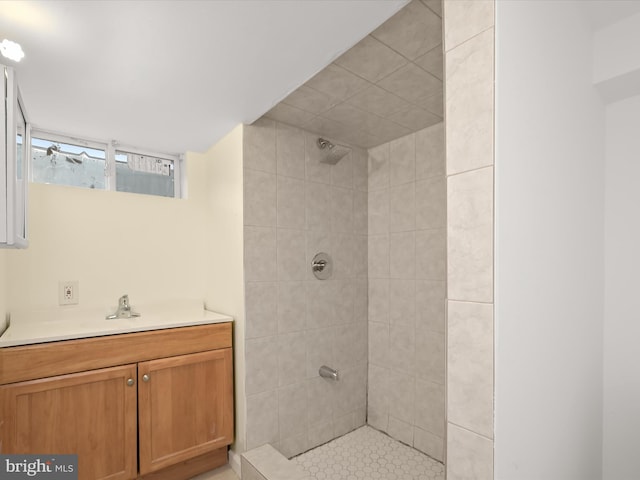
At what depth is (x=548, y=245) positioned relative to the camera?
3.19 ft

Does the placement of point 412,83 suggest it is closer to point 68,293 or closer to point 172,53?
point 172,53

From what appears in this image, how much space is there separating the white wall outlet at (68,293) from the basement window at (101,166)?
2.08ft

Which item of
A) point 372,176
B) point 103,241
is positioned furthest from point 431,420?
point 103,241

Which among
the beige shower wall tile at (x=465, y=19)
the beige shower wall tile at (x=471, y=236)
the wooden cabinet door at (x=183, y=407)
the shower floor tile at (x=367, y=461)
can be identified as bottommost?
the shower floor tile at (x=367, y=461)

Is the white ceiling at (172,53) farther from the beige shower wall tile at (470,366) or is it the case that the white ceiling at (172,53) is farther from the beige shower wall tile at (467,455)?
the beige shower wall tile at (467,455)

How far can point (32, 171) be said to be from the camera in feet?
6.72

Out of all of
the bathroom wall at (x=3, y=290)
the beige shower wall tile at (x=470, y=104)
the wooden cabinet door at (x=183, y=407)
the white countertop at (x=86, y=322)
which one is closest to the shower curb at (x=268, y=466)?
the wooden cabinet door at (x=183, y=407)

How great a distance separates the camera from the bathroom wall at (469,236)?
79 cm

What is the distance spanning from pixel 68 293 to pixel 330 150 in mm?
1816

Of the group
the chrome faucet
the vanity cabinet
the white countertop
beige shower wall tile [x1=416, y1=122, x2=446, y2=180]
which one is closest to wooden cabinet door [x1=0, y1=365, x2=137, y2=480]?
the vanity cabinet

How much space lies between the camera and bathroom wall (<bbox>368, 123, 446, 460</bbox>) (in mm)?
2127

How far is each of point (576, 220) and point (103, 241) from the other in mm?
2436

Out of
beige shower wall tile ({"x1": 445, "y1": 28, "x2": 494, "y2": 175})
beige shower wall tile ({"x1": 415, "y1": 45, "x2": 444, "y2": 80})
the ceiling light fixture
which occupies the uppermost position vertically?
beige shower wall tile ({"x1": 415, "y1": 45, "x2": 444, "y2": 80})

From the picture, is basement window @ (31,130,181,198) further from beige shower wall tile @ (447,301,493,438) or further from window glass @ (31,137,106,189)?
beige shower wall tile @ (447,301,493,438)
